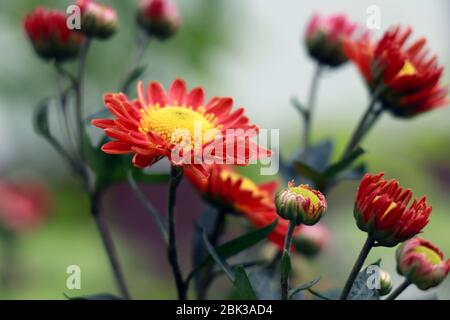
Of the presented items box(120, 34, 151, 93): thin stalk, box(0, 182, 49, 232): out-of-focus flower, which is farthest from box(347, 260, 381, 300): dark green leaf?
box(0, 182, 49, 232): out-of-focus flower

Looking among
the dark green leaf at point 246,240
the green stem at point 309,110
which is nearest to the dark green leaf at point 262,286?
the dark green leaf at point 246,240

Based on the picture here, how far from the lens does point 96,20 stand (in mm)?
521

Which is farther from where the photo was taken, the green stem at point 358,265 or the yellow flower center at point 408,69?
the yellow flower center at point 408,69

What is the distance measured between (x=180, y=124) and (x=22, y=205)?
3.17 feet

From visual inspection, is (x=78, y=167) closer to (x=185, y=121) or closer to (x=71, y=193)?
(x=185, y=121)

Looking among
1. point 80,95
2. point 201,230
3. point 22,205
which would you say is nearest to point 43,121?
point 80,95

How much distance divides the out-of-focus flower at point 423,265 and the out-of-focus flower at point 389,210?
3cm

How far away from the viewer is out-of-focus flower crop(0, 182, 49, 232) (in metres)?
1.28

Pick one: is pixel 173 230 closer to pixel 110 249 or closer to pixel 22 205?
pixel 110 249

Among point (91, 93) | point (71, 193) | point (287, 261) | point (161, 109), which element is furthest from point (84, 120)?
point (91, 93)

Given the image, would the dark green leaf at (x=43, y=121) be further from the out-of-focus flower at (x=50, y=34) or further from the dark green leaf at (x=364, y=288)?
the dark green leaf at (x=364, y=288)

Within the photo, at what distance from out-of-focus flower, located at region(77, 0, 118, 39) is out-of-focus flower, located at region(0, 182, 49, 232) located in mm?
826

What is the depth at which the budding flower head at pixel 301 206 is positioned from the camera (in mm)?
371
